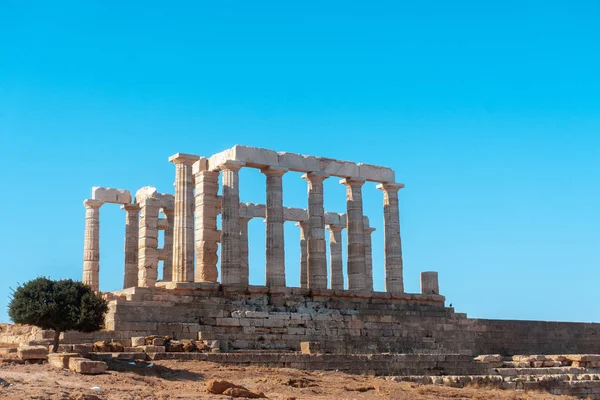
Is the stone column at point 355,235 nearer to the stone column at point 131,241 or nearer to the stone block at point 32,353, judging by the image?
the stone column at point 131,241

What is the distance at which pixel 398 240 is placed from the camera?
139 ft

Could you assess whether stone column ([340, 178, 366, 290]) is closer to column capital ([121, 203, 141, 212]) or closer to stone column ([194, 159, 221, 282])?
stone column ([194, 159, 221, 282])

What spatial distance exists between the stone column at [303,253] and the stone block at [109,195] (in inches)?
426

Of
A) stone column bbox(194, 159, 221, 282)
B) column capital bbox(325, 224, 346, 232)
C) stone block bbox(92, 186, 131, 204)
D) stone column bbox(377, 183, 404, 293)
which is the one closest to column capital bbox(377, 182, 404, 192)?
stone column bbox(377, 183, 404, 293)

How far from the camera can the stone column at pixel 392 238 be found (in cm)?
4162

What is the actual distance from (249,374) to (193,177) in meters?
17.8

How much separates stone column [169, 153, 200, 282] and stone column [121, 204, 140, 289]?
684 cm

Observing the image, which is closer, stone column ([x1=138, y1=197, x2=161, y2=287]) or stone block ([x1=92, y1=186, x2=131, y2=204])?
stone column ([x1=138, y1=197, x2=161, y2=287])

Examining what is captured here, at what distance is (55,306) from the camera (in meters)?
23.8

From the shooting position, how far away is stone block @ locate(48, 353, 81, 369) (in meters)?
21.8

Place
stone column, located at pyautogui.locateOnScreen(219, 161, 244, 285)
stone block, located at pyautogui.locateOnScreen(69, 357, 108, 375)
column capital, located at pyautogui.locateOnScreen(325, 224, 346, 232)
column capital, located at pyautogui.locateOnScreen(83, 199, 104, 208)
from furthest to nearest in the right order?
1. column capital, located at pyautogui.locateOnScreen(325, 224, 346, 232)
2. column capital, located at pyautogui.locateOnScreen(83, 199, 104, 208)
3. stone column, located at pyautogui.locateOnScreen(219, 161, 244, 285)
4. stone block, located at pyautogui.locateOnScreen(69, 357, 108, 375)

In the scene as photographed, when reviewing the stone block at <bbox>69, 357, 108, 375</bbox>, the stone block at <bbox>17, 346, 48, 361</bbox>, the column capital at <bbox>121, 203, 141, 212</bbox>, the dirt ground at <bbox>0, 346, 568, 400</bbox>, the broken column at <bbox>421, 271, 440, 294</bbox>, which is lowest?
the dirt ground at <bbox>0, 346, 568, 400</bbox>

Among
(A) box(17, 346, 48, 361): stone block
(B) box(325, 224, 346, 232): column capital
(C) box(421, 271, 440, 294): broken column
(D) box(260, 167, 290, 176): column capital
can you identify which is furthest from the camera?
(B) box(325, 224, 346, 232): column capital

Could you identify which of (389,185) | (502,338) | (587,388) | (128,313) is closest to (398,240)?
(389,185)
